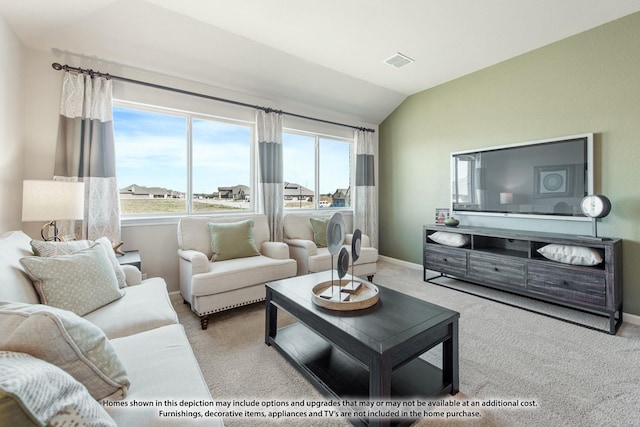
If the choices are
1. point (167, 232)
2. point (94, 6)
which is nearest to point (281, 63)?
point (94, 6)

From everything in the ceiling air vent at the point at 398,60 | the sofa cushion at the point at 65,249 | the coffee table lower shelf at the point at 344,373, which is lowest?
the coffee table lower shelf at the point at 344,373

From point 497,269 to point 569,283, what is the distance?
592 mm

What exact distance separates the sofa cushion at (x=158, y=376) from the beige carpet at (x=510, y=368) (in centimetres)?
51

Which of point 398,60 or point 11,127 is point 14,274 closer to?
point 11,127

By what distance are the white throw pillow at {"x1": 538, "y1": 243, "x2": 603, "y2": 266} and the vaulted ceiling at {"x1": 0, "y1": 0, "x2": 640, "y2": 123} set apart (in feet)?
6.84

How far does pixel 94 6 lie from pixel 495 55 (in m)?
3.92

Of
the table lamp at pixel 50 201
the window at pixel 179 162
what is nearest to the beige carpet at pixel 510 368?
the table lamp at pixel 50 201

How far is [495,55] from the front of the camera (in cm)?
321

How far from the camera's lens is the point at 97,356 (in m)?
0.86

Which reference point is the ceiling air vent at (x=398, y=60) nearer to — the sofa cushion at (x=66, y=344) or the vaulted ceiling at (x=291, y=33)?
the vaulted ceiling at (x=291, y=33)

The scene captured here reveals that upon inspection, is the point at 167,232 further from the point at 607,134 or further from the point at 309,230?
the point at 607,134

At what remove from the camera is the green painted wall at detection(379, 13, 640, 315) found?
8.30 ft

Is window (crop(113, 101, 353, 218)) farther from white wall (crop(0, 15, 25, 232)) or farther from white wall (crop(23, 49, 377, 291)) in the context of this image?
white wall (crop(0, 15, 25, 232))

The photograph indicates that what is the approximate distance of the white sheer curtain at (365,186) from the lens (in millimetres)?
4688
